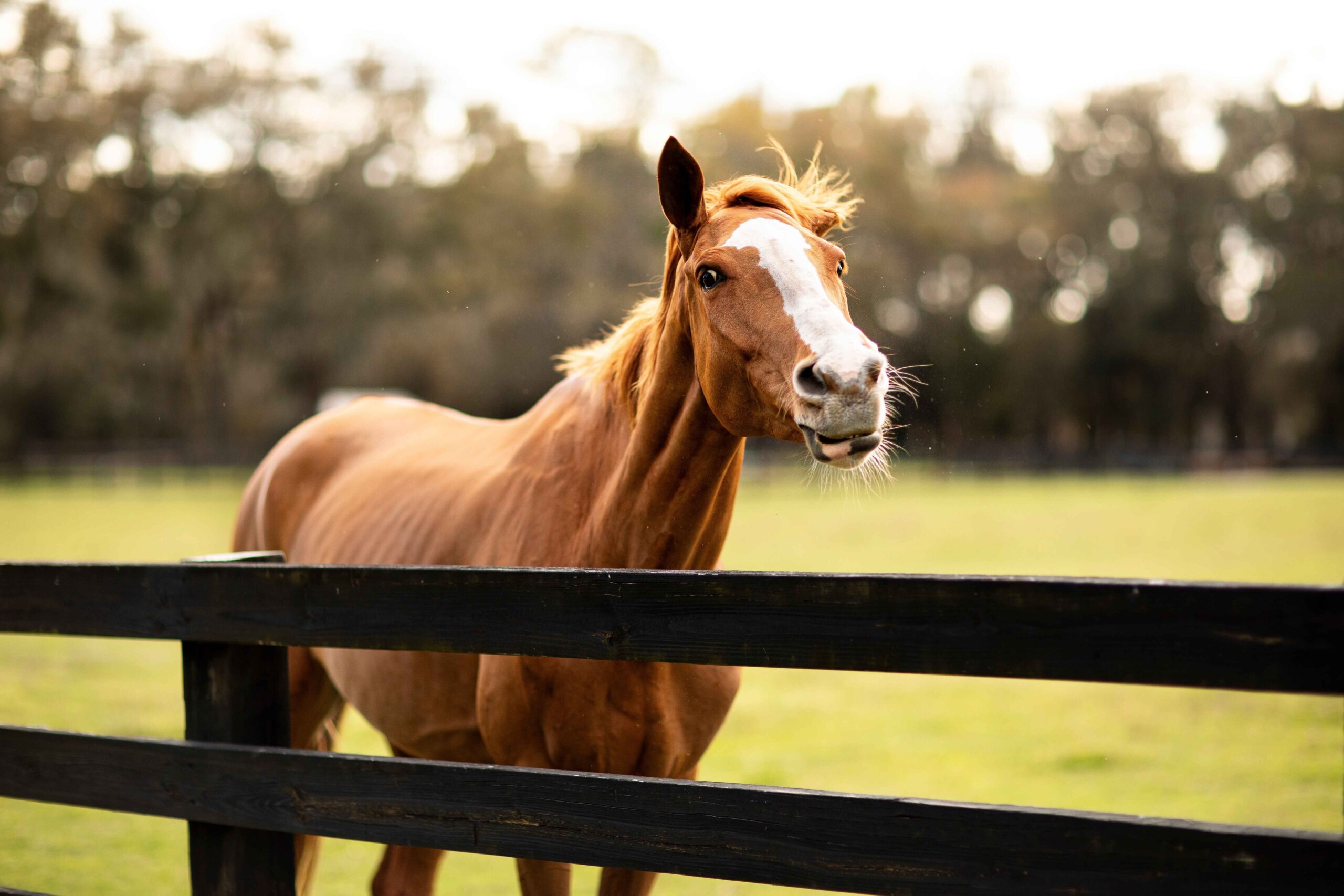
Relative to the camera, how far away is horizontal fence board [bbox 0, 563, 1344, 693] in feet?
5.31

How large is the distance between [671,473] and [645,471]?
0.09 m

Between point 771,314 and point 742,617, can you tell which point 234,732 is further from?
point 771,314

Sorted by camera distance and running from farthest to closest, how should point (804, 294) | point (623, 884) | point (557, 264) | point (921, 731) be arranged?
point (557, 264), point (921, 731), point (623, 884), point (804, 294)

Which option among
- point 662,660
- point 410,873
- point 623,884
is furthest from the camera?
point 410,873

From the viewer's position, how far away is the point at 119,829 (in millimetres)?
5480

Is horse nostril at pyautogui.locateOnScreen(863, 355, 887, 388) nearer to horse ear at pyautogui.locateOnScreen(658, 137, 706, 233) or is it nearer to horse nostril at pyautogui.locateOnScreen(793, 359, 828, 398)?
horse nostril at pyautogui.locateOnScreen(793, 359, 828, 398)

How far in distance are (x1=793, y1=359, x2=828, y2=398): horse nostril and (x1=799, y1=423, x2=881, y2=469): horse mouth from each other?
7cm

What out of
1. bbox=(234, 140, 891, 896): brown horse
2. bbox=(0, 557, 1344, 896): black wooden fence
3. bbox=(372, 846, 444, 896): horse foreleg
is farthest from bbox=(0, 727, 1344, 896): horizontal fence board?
bbox=(372, 846, 444, 896): horse foreleg

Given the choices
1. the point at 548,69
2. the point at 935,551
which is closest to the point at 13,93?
the point at 548,69

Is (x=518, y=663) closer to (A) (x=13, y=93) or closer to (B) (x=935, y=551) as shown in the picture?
(B) (x=935, y=551)

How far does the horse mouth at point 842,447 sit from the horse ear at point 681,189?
83cm

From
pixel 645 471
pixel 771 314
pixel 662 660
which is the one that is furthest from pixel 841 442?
pixel 645 471

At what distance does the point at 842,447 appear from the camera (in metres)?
2.25

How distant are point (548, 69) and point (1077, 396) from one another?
24044 mm
